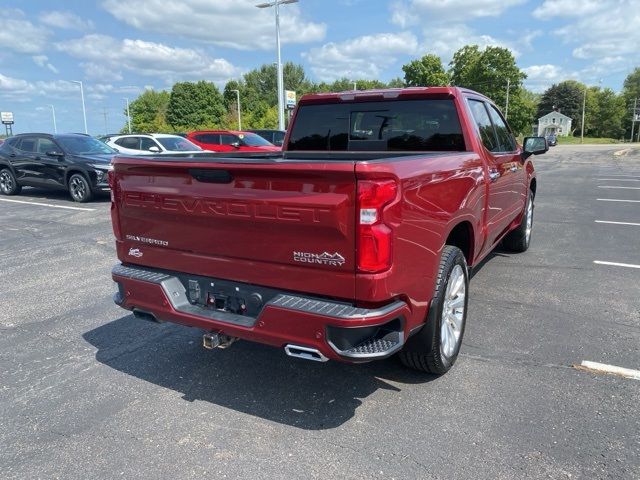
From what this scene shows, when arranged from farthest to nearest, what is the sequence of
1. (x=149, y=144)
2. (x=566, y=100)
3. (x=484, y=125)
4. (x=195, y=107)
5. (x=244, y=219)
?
(x=566, y=100) < (x=195, y=107) < (x=149, y=144) < (x=484, y=125) < (x=244, y=219)

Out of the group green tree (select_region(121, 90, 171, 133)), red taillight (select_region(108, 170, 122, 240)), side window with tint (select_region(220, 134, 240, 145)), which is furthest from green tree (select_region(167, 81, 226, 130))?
red taillight (select_region(108, 170, 122, 240))

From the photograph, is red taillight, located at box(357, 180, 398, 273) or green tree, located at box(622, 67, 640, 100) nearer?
red taillight, located at box(357, 180, 398, 273)

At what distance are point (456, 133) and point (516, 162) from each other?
5.34 ft

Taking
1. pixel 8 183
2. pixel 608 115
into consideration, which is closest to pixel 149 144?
pixel 8 183

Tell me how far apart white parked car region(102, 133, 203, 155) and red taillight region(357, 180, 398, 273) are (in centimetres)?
1245

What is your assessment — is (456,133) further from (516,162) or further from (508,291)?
(508,291)

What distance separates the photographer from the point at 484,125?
4715 mm

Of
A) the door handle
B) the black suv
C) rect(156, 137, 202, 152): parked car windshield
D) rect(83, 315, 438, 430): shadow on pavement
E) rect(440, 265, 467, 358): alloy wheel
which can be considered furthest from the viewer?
rect(156, 137, 202, 152): parked car windshield

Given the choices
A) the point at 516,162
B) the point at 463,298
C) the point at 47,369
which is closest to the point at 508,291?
the point at 516,162

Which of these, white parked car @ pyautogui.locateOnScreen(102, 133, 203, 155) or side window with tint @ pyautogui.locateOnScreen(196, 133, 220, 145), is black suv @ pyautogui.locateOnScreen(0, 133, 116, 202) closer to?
white parked car @ pyautogui.locateOnScreen(102, 133, 203, 155)

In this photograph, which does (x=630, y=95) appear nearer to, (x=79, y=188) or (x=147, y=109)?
(x=147, y=109)

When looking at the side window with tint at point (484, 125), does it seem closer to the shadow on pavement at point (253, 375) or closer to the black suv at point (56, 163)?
the shadow on pavement at point (253, 375)

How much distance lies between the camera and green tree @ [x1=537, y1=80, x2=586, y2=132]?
114 metres

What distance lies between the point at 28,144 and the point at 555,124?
11949 cm
